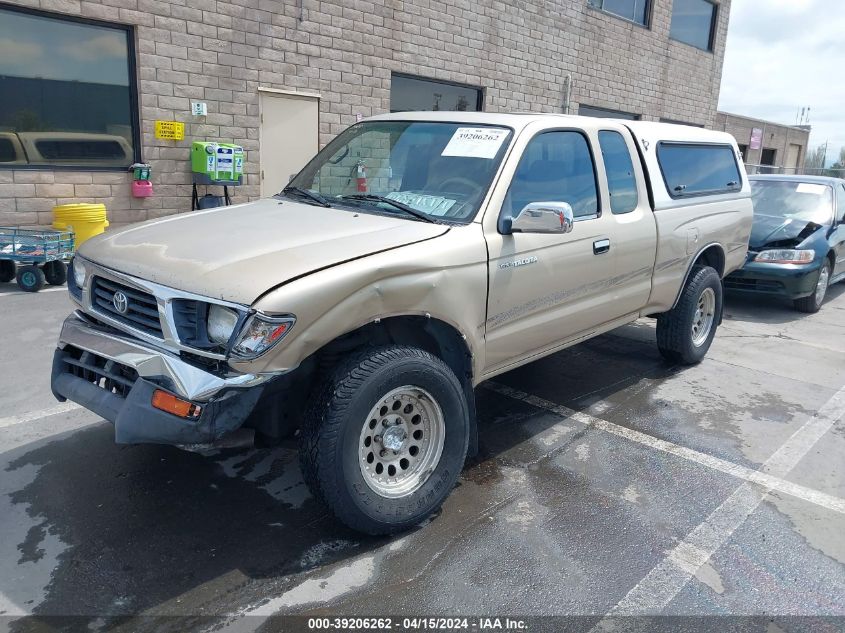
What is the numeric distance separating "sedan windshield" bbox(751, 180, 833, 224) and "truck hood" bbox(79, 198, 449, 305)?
24.2 feet

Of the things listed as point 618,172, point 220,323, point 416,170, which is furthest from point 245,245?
point 618,172

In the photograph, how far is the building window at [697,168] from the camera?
5262 mm

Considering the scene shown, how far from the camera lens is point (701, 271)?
5.69m

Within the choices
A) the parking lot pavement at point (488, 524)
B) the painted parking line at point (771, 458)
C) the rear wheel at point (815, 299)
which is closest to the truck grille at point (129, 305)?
the parking lot pavement at point (488, 524)

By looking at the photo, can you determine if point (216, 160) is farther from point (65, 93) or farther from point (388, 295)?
point (388, 295)

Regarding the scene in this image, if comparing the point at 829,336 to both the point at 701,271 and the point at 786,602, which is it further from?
the point at 786,602

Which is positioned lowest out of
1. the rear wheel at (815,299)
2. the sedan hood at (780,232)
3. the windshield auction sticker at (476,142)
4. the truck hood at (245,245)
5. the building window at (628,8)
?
the rear wheel at (815,299)

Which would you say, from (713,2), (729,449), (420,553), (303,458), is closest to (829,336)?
(729,449)

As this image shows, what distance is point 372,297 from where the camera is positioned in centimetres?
298

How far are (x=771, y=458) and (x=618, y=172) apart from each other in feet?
6.96

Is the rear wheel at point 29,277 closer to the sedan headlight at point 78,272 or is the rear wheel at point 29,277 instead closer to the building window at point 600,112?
the sedan headlight at point 78,272

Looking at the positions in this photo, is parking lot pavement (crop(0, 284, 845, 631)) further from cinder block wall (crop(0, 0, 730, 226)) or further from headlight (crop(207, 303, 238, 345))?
cinder block wall (crop(0, 0, 730, 226))

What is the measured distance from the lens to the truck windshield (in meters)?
3.72

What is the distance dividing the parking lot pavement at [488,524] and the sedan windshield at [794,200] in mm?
4652
